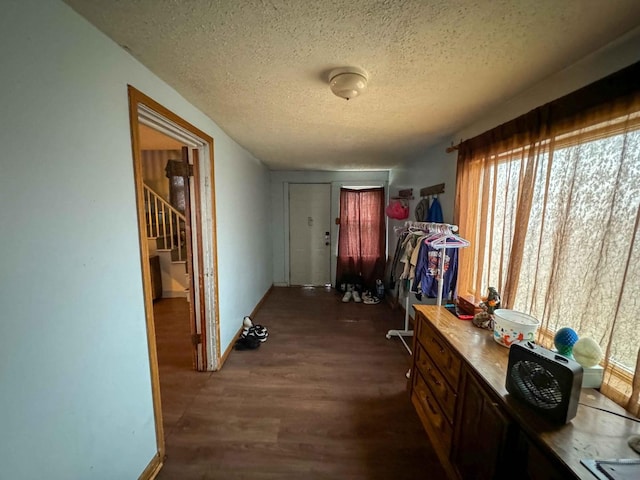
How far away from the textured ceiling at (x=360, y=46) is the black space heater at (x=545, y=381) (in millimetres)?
1261

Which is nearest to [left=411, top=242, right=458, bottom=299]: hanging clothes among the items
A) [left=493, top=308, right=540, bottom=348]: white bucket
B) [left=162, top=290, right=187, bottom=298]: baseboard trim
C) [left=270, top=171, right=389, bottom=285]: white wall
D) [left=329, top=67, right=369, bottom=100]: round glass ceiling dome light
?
[left=493, top=308, right=540, bottom=348]: white bucket

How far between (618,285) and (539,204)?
533 mm

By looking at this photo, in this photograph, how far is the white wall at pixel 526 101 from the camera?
3.36 ft

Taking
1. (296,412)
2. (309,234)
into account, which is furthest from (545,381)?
(309,234)

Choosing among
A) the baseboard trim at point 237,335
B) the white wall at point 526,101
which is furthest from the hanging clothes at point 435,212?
the baseboard trim at point 237,335

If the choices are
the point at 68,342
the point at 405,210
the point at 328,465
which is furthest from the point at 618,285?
the point at 405,210

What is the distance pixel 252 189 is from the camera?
3.36 metres

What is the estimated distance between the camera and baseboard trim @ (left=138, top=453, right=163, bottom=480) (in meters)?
1.30

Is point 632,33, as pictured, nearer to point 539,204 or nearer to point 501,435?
point 539,204

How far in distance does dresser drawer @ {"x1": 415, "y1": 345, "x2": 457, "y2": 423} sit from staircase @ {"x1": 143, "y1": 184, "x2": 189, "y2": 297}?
3.55m

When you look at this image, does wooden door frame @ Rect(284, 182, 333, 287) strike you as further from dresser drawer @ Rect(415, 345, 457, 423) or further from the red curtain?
dresser drawer @ Rect(415, 345, 457, 423)

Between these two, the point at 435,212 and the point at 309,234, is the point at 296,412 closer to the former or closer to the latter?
the point at 435,212

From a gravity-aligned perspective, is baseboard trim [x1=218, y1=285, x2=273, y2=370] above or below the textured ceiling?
below

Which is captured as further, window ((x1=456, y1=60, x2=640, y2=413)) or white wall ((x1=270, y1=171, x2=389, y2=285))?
white wall ((x1=270, y1=171, x2=389, y2=285))
